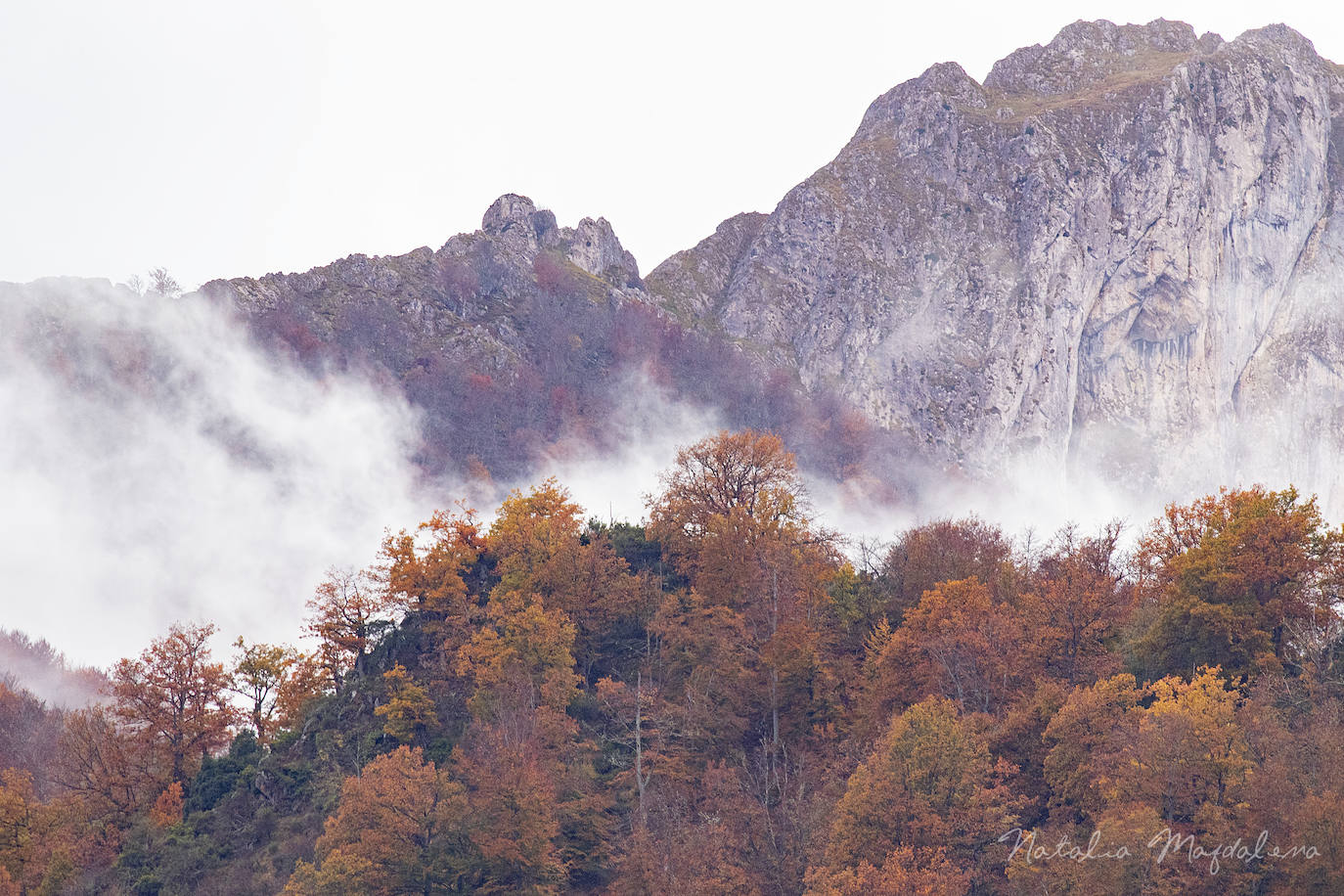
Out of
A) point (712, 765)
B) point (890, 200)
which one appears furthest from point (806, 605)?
point (890, 200)

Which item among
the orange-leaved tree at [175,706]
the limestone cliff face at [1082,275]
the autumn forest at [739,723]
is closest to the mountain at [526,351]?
the limestone cliff face at [1082,275]

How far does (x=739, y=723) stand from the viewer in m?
60.8

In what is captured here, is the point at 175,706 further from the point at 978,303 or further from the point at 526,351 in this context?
the point at 978,303

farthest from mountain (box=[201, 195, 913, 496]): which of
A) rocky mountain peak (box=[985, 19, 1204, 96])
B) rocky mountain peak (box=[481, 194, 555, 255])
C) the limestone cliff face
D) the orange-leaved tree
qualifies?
the orange-leaved tree

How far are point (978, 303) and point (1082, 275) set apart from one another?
1305cm

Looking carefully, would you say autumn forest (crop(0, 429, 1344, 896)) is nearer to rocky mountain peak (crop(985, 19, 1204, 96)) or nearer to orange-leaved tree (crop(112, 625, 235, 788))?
orange-leaved tree (crop(112, 625, 235, 788))

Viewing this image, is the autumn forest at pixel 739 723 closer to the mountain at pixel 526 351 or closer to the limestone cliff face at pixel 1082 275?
the mountain at pixel 526 351

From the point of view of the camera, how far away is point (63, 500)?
13712cm

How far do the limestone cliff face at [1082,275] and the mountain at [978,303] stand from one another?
1.13 ft

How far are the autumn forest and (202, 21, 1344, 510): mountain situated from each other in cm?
7937

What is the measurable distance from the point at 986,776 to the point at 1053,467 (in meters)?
122

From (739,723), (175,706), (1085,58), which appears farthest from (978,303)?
(175,706)

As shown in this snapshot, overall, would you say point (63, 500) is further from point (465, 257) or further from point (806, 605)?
point (806, 605)

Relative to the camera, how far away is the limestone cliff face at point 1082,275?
16650 centimetres
